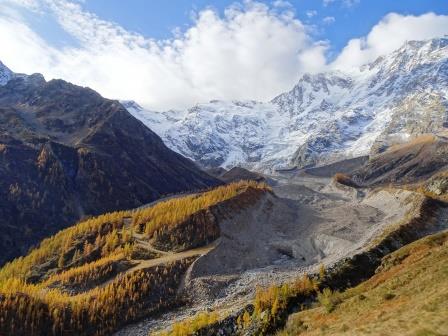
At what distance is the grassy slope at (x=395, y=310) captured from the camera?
41.7m

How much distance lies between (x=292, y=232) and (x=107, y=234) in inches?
2043

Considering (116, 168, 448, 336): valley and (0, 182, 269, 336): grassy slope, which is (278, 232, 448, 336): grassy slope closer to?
(116, 168, 448, 336): valley

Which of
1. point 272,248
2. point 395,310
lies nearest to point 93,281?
point 272,248

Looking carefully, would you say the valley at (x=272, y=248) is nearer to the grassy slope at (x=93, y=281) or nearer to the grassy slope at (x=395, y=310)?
the grassy slope at (x=93, y=281)

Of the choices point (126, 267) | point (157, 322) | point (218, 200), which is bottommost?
point (157, 322)

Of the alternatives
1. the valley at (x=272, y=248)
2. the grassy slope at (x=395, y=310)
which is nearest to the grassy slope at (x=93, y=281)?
the valley at (x=272, y=248)

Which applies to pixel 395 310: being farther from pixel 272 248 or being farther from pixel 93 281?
pixel 272 248

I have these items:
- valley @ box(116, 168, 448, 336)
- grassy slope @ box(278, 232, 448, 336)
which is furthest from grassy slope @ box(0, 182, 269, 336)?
grassy slope @ box(278, 232, 448, 336)

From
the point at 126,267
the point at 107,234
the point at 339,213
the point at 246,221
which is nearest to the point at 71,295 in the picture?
the point at 126,267

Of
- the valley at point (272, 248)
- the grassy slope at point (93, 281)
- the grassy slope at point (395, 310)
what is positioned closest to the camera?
the grassy slope at point (395, 310)

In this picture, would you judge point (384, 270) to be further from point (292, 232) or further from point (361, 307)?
point (292, 232)

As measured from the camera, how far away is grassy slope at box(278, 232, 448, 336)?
4169 cm

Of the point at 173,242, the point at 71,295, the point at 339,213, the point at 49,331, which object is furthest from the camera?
the point at 339,213

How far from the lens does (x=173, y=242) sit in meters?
133
